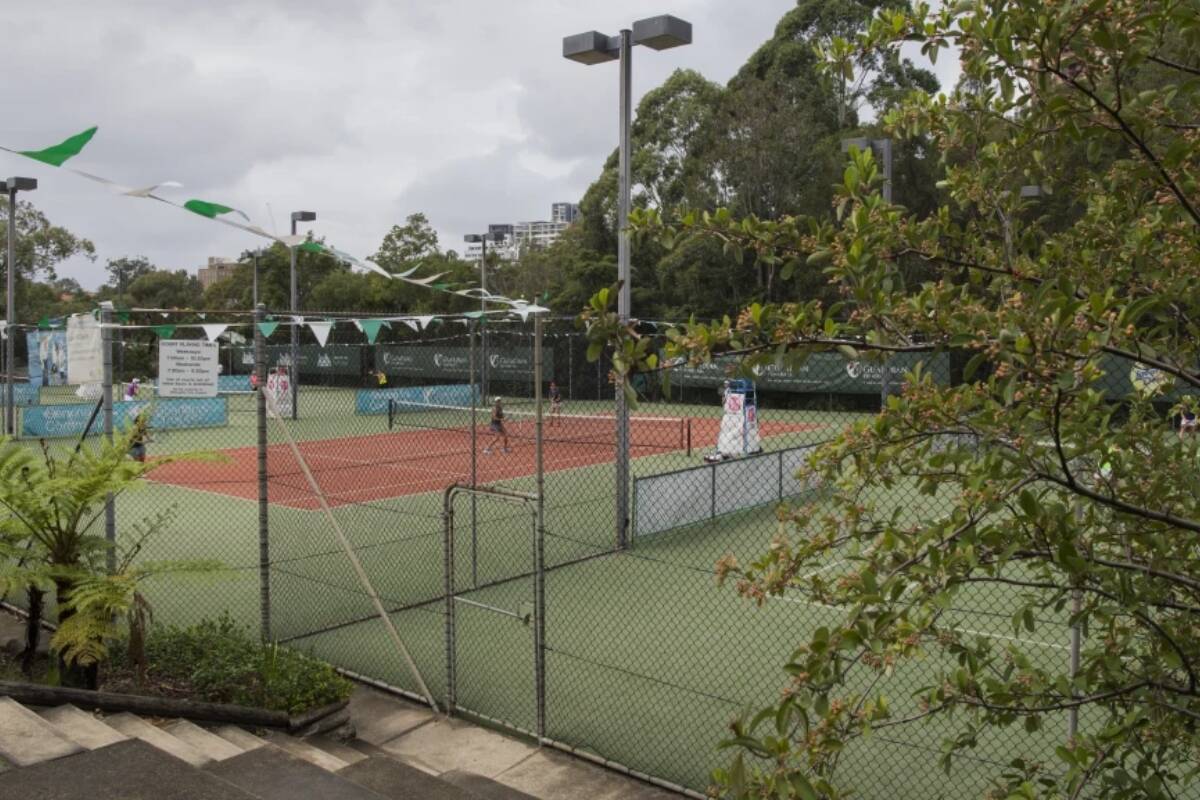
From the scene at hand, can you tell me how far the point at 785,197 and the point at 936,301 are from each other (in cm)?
4006

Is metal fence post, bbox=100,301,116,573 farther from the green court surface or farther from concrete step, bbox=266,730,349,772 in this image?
concrete step, bbox=266,730,349,772

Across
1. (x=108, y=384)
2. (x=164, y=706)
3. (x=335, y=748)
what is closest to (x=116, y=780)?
(x=164, y=706)

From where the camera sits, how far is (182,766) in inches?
197

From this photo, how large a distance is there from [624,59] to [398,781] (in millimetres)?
9002

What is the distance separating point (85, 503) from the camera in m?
6.93

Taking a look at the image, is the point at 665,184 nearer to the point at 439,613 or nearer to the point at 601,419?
the point at 601,419

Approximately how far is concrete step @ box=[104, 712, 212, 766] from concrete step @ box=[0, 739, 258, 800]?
55 centimetres

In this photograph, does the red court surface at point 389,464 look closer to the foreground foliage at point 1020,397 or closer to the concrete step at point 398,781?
the concrete step at point 398,781

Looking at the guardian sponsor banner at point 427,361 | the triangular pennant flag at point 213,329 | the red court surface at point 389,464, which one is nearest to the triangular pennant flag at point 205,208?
the triangular pennant flag at point 213,329

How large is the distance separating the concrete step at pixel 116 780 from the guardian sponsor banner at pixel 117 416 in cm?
1843

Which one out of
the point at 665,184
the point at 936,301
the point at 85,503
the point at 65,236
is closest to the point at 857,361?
the point at 936,301

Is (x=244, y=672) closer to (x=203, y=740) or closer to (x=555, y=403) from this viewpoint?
(x=203, y=740)

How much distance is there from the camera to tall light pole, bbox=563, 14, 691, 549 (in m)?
11.4

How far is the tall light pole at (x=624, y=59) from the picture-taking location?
37.3 ft
